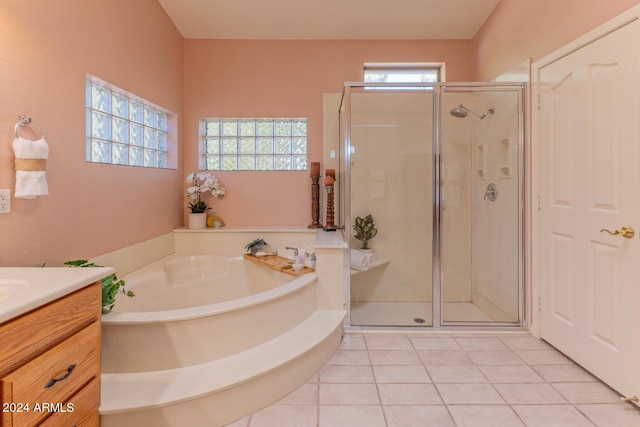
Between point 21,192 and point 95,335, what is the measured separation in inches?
33.0

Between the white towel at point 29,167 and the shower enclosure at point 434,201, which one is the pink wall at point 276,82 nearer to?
the shower enclosure at point 434,201

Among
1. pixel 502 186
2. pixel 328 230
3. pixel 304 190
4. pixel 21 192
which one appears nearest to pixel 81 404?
pixel 21 192

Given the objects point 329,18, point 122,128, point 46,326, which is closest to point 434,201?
point 329,18

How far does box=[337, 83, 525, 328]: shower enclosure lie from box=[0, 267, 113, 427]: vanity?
67.0 inches

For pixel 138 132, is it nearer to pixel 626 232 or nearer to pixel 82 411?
pixel 82 411

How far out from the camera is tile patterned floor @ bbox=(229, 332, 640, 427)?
1.52 metres

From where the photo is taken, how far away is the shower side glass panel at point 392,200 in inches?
108

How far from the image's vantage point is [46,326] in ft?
3.22

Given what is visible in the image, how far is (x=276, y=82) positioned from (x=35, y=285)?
288 cm

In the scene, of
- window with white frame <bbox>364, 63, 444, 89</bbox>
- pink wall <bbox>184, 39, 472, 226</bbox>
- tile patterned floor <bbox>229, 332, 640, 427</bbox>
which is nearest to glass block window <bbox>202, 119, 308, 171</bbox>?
pink wall <bbox>184, 39, 472, 226</bbox>

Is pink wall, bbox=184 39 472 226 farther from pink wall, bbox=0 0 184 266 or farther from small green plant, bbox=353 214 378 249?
small green plant, bbox=353 214 378 249

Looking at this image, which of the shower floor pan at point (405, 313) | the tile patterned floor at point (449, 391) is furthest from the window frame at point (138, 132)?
the shower floor pan at point (405, 313)

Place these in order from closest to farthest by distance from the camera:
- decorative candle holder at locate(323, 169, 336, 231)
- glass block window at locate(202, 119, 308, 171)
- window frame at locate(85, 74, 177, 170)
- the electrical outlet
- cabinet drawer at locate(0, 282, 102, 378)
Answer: cabinet drawer at locate(0, 282, 102, 378) → the electrical outlet → window frame at locate(85, 74, 177, 170) → decorative candle holder at locate(323, 169, 336, 231) → glass block window at locate(202, 119, 308, 171)

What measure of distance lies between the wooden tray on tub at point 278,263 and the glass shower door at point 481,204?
117 cm
